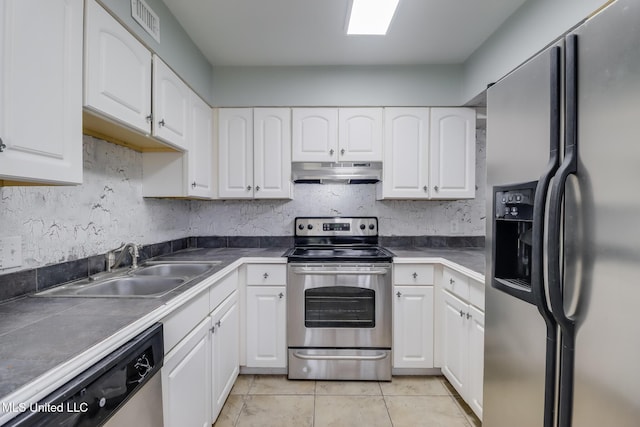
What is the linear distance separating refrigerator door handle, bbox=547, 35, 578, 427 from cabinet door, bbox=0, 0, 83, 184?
1.45 metres

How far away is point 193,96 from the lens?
219 centimetres

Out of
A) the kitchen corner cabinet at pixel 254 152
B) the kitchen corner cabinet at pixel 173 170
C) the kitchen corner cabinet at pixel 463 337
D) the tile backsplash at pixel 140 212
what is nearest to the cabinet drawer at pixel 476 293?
the kitchen corner cabinet at pixel 463 337

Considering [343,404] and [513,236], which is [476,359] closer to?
[343,404]

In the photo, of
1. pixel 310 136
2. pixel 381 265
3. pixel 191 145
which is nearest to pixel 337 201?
pixel 310 136

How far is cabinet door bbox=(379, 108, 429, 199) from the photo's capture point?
8.25ft

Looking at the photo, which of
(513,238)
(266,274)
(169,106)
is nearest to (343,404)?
(266,274)

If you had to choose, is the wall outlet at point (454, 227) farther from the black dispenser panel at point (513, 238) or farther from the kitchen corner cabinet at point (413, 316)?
the black dispenser panel at point (513, 238)

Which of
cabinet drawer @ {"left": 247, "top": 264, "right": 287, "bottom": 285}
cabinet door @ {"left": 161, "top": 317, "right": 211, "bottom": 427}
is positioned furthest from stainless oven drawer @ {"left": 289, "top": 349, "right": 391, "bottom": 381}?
cabinet door @ {"left": 161, "top": 317, "right": 211, "bottom": 427}

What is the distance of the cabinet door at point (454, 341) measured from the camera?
6.20 ft

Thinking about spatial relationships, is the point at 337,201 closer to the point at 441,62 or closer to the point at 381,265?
the point at 381,265

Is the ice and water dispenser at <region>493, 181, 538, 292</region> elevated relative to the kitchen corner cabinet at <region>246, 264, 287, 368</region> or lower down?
elevated

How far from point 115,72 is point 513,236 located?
5.67ft

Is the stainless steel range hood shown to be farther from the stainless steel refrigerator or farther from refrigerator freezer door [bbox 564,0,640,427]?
refrigerator freezer door [bbox 564,0,640,427]

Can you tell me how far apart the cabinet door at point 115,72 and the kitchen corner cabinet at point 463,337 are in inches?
78.3
